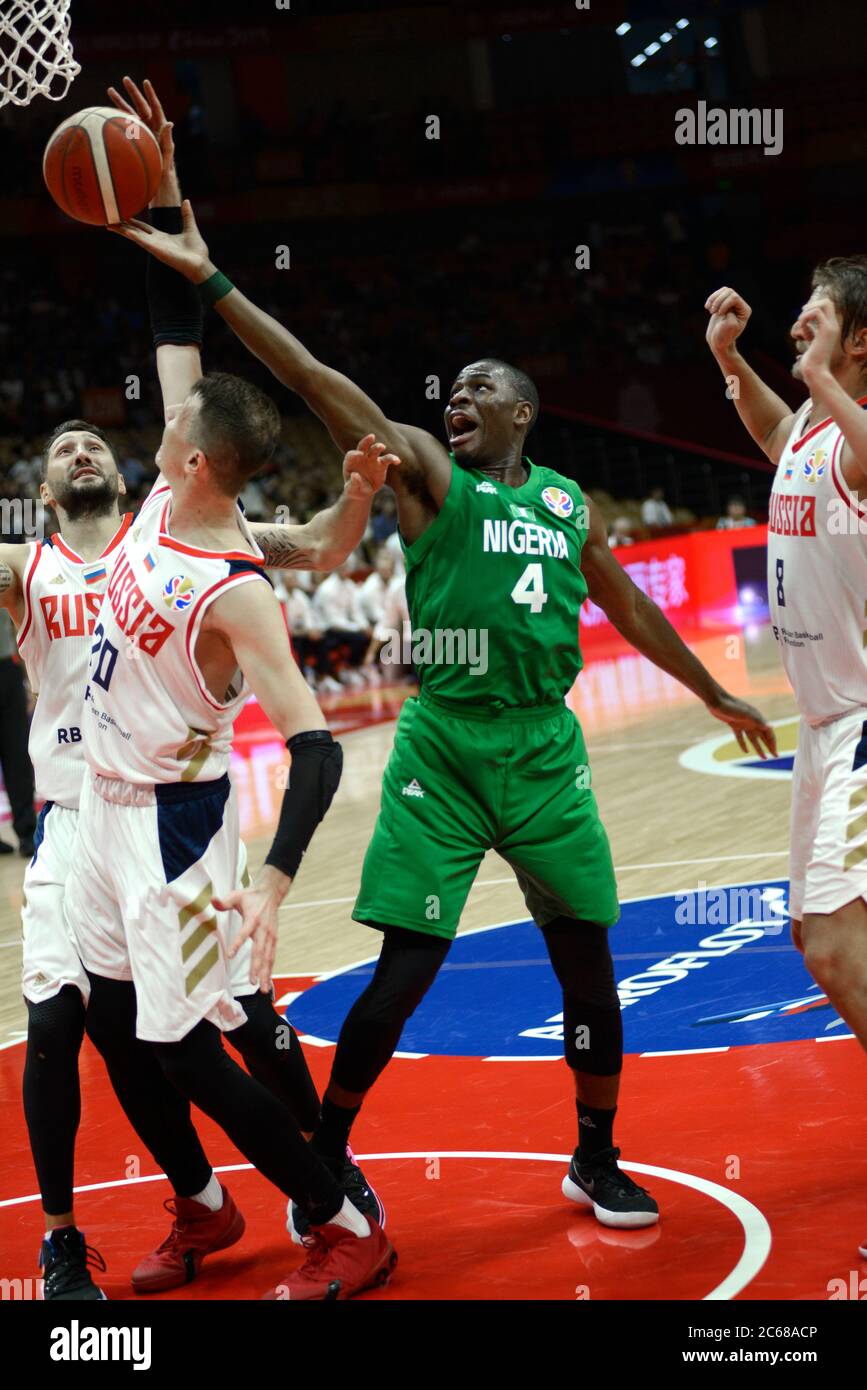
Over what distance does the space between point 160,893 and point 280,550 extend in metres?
1.16

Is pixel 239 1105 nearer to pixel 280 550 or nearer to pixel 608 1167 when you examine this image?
pixel 608 1167

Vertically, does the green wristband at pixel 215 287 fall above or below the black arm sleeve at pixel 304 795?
above

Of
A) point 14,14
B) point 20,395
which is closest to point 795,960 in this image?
point 14,14

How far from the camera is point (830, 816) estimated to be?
402cm

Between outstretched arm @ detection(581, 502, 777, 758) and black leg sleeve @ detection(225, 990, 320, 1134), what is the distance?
1508 mm

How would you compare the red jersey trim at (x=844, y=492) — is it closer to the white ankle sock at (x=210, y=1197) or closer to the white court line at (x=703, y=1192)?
the white court line at (x=703, y=1192)

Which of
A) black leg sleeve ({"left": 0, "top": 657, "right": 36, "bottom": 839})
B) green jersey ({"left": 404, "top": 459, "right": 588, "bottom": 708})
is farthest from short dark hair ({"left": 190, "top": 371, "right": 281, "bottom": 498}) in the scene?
black leg sleeve ({"left": 0, "top": 657, "right": 36, "bottom": 839})

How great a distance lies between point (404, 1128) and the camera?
203 inches

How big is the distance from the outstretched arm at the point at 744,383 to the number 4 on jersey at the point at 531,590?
0.79m

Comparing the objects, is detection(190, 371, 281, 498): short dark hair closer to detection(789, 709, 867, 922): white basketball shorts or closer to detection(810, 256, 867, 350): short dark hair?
detection(810, 256, 867, 350): short dark hair

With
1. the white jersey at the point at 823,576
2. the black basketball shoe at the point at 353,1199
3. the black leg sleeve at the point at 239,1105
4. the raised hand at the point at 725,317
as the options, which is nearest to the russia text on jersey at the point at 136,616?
the black leg sleeve at the point at 239,1105

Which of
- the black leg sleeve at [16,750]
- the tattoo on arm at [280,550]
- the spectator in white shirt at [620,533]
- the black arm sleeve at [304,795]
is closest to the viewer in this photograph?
the black arm sleeve at [304,795]

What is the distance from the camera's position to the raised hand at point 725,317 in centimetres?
454

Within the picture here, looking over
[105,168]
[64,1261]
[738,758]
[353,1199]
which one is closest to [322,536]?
[105,168]
